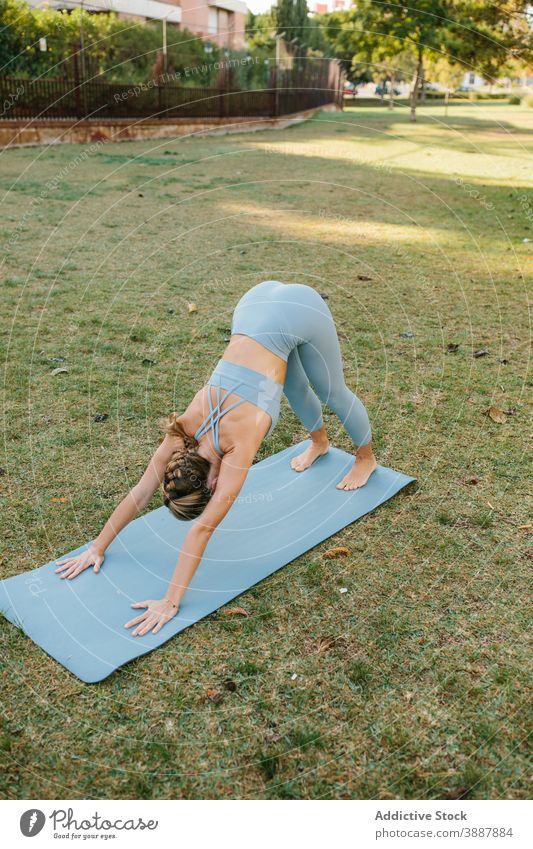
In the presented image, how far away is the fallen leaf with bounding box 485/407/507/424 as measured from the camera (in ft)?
18.8

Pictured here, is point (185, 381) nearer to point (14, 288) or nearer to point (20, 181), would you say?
point (14, 288)

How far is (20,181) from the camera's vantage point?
14.6 metres

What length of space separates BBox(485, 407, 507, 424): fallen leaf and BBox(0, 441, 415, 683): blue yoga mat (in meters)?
1.21

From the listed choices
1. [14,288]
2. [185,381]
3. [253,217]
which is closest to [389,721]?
[185,381]

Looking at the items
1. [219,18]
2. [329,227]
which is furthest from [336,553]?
[219,18]

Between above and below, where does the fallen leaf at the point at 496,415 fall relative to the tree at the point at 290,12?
below

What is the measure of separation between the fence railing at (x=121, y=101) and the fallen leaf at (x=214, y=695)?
1429 cm

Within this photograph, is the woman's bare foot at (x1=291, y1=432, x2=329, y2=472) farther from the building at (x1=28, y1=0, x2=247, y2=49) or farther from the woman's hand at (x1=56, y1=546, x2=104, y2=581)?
the building at (x1=28, y1=0, x2=247, y2=49)

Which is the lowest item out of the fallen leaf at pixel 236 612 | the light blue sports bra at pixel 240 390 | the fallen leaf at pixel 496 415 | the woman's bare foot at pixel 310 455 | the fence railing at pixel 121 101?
the fallen leaf at pixel 236 612

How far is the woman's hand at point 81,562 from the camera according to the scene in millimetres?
4023

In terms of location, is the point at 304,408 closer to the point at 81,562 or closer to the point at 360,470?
the point at 360,470

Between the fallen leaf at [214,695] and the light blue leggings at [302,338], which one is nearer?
the fallen leaf at [214,695]

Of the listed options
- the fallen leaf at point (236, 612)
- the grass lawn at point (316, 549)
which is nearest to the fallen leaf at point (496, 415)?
the grass lawn at point (316, 549)

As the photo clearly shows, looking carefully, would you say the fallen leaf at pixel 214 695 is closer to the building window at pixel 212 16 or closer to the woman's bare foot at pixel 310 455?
the woman's bare foot at pixel 310 455
